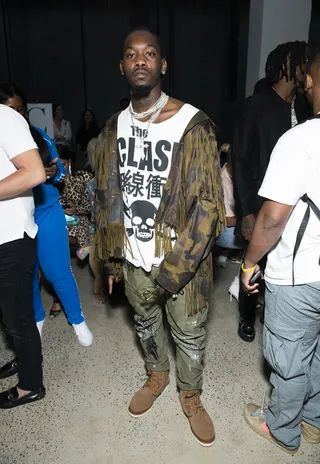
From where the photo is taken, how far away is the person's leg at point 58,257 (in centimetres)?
244

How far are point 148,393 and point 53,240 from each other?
1.06 metres

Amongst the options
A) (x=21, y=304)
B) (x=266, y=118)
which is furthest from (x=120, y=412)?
(x=266, y=118)

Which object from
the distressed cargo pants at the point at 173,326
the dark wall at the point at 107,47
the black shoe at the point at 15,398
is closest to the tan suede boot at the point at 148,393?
the distressed cargo pants at the point at 173,326

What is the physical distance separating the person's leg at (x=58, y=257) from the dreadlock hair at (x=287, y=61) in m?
1.50

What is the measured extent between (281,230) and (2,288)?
1301 millimetres

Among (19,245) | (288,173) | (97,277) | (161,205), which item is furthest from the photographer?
(97,277)

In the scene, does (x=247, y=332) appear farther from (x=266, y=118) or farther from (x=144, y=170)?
(x=144, y=170)

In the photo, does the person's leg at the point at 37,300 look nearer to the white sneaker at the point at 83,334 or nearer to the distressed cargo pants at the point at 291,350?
the white sneaker at the point at 83,334

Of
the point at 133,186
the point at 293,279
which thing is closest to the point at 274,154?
the point at 293,279

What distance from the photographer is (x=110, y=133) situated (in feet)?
6.18

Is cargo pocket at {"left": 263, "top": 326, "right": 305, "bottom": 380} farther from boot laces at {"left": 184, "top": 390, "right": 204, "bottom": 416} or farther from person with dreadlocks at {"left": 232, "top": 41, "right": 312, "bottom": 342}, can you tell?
person with dreadlocks at {"left": 232, "top": 41, "right": 312, "bottom": 342}

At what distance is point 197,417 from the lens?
2.03m

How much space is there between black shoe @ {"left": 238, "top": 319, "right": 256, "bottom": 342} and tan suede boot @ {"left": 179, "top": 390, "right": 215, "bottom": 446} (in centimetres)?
78

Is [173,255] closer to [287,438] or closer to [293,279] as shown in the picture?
[293,279]
